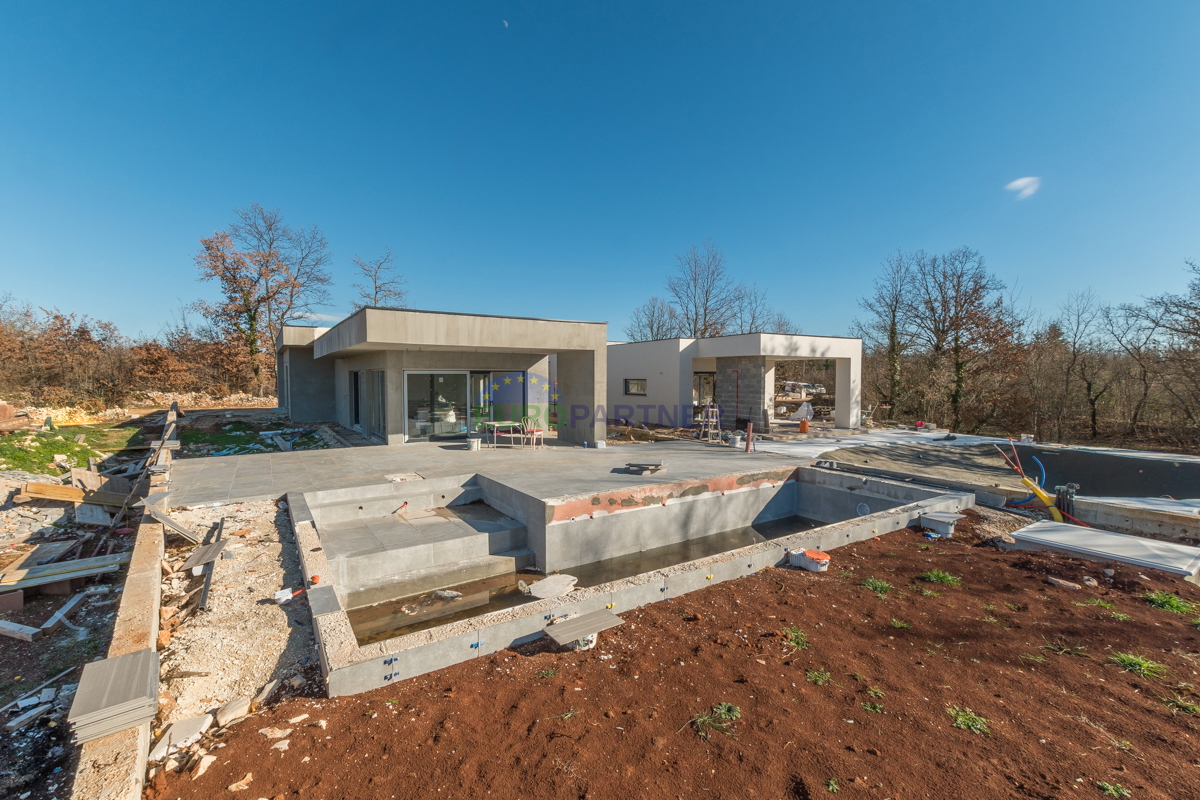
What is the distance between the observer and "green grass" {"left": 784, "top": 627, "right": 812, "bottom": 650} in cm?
368

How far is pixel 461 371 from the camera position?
40.5ft

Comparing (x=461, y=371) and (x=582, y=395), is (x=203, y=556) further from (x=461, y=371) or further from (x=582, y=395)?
(x=582, y=395)

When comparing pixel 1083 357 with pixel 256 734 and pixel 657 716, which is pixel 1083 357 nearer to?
pixel 657 716

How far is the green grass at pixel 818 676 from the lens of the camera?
319 centimetres

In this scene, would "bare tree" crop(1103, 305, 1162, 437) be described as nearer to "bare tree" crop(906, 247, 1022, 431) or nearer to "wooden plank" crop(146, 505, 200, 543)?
"bare tree" crop(906, 247, 1022, 431)

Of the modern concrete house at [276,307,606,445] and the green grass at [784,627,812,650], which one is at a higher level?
the modern concrete house at [276,307,606,445]

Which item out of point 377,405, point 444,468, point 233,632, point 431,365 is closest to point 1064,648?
point 233,632

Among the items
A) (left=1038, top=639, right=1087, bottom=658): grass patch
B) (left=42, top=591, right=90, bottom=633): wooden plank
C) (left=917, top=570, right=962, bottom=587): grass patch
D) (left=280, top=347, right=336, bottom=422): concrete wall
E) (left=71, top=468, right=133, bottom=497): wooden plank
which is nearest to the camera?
(left=1038, top=639, right=1087, bottom=658): grass patch

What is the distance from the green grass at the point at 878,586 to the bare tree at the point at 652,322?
28346 millimetres

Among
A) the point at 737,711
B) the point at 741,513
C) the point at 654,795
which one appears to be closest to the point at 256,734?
the point at 654,795

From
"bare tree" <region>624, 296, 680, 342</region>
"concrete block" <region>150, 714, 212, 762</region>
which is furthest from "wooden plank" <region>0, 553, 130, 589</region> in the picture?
"bare tree" <region>624, 296, 680, 342</region>

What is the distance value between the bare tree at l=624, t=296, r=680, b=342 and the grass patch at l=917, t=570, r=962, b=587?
28.1 m

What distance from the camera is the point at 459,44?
12.3 metres

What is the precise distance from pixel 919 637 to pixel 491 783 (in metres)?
3.37
